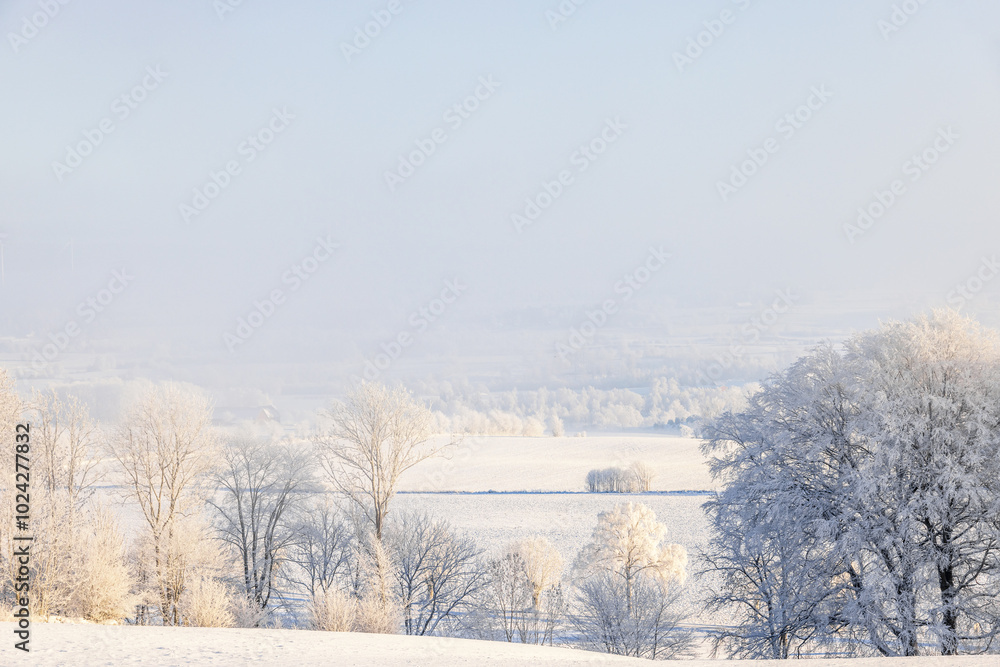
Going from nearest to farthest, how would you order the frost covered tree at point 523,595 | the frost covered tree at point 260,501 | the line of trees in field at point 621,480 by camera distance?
the frost covered tree at point 523,595
the frost covered tree at point 260,501
the line of trees in field at point 621,480

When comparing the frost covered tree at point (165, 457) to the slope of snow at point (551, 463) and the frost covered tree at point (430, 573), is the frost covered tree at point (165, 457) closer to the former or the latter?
the frost covered tree at point (430, 573)

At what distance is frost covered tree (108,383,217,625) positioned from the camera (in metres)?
26.2

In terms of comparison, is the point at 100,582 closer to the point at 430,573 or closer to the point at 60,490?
the point at 60,490

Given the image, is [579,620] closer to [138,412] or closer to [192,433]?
[192,433]

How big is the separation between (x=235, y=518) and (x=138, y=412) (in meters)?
8.29

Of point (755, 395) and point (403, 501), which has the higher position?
point (755, 395)

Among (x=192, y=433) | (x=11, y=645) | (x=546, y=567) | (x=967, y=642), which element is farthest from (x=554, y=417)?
(x=11, y=645)

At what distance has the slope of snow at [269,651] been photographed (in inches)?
400

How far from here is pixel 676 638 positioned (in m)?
28.9

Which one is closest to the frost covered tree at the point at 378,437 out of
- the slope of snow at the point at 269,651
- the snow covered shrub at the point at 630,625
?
the snow covered shrub at the point at 630,625

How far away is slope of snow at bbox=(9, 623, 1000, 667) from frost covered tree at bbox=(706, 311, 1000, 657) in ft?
22.7

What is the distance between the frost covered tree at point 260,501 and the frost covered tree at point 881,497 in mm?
19266

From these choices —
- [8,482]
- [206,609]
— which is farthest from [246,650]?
[8,482]

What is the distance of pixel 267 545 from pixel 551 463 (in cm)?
4601
